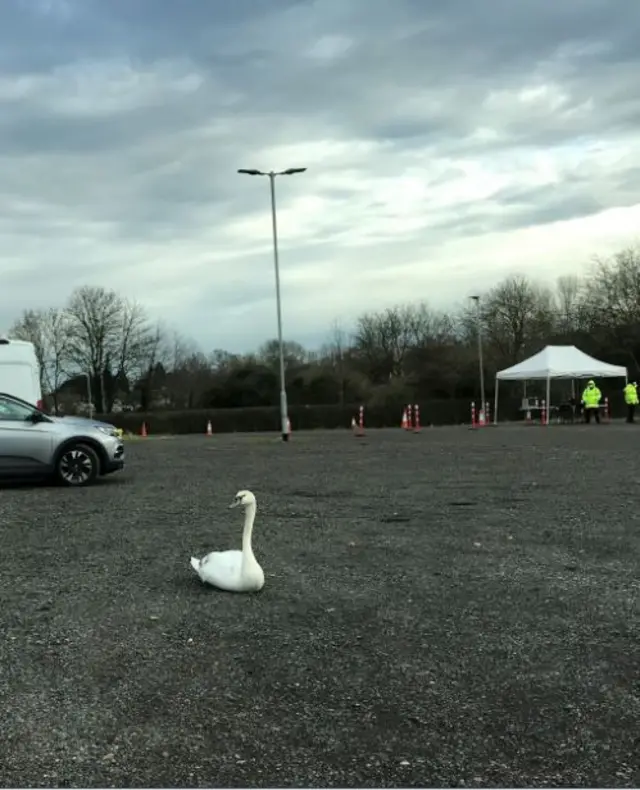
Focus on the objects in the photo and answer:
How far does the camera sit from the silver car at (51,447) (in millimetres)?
13906

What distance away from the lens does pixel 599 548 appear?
26.7 feet

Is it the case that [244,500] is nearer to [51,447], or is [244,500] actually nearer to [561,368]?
[51,447]

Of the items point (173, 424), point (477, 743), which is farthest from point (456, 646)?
point (173, 424)

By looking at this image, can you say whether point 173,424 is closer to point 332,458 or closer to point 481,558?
point 332,458

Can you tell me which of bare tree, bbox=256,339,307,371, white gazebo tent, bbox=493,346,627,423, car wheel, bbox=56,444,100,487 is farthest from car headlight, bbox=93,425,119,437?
bare tree, bbox=256,339,307,371

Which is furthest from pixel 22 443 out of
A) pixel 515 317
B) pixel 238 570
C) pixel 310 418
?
pixel 515 317

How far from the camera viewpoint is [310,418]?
5331cm

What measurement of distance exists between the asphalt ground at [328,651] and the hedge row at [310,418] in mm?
41396

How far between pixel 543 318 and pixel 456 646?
6495 cm

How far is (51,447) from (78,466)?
1.86ft

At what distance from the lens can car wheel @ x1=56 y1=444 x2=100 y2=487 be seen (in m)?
14.3

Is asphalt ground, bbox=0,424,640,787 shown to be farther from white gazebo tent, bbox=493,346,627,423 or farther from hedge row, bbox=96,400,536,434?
hedge row, bbox=96,400,536,434

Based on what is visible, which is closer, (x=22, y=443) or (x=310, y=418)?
(x=22, y=443)

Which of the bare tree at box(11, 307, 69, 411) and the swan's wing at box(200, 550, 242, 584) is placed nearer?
the swan's wing at box(200, 550, 242, 584)
